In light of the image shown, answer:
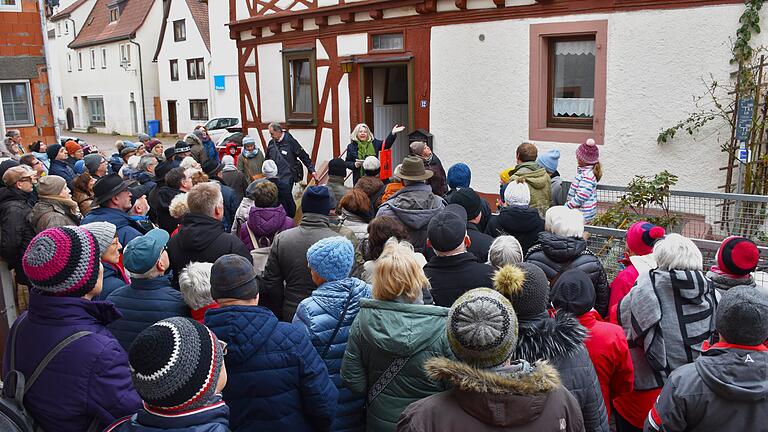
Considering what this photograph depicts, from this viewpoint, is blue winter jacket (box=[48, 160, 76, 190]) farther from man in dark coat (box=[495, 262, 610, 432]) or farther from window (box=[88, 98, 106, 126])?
window (box=[88, 98, 106, 126])

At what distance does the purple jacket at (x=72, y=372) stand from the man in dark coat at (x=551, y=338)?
164cm

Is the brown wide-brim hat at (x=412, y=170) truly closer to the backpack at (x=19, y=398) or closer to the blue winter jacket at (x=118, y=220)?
the blue winter jacket at (x=118, y=220)

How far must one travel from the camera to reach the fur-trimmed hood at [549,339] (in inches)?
110

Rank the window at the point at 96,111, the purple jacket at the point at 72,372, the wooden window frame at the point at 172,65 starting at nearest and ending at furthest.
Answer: the purple jacket at the point at 72,372
the wooden window frame at the point at 172,65
the window at the point at 96,111

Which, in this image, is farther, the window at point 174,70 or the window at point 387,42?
the window at point 174,70

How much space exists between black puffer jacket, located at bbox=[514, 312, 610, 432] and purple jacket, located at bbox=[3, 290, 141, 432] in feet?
5.43

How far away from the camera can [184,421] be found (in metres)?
2.14

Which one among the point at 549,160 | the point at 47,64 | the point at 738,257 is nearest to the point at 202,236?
the point at 738,257

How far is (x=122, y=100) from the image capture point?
141 feet

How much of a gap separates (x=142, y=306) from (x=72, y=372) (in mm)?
1094

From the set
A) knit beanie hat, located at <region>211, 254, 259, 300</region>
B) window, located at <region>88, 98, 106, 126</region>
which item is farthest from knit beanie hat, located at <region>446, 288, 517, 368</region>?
window, located at <region>88, 98, 106, 126</region>

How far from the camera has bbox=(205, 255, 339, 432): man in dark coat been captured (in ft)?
9.91

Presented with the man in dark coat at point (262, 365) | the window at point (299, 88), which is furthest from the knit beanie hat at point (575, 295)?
the window at point (299, 88)

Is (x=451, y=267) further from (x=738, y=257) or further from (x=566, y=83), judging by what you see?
(x=566, y=83)
